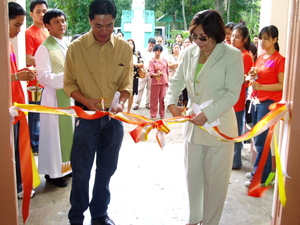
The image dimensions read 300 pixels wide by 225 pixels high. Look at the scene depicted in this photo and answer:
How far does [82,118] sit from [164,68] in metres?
5.37

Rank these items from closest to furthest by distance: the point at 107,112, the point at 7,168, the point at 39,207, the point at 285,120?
the point at 7,168, the point at 285,120, the point at 107,112, the point at 39,207

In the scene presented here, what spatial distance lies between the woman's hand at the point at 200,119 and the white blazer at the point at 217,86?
34mm

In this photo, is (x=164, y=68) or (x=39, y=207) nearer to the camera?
(x=39, y=207)

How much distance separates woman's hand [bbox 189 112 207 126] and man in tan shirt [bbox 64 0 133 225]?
0.65 metres

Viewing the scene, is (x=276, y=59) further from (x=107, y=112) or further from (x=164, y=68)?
(x=164, y=68)

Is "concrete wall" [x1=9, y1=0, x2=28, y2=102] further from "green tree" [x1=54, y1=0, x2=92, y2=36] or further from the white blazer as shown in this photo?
"green tree" [x1=54, y1=0, x2=92, y2=36]

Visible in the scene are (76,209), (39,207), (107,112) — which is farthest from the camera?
(39,207)

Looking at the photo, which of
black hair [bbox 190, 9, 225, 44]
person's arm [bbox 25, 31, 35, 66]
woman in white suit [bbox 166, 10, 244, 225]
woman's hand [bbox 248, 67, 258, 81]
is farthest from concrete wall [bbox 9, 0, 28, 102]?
woman's hand [bbox 248, 67, 258, 81]

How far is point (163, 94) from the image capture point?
7891 millimetres

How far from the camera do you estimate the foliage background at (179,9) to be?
46.4ft

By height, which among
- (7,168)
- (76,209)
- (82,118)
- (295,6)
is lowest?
(76,209)

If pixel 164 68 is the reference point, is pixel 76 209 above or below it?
below

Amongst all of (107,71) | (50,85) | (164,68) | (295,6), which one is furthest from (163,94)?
(295,6)

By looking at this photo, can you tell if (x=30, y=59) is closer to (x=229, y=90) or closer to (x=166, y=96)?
(x=166, y=96)
